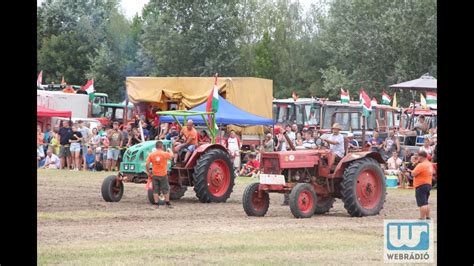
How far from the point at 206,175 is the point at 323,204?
2.73 m

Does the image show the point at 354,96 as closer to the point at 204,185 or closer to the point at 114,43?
the point at 114,43

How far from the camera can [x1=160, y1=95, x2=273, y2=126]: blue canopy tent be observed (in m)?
25.9

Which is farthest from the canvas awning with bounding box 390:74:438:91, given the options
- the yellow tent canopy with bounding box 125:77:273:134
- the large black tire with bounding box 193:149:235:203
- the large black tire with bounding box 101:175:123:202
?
the large black tire with bounding box 101:175:123:202

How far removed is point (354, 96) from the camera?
4700 cm

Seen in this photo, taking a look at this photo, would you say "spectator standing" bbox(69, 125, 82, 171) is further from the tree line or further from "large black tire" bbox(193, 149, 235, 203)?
the tree line

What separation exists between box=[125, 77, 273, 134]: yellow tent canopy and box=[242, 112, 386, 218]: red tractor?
1250cm

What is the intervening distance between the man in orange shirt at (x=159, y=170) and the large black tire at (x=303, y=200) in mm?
2785

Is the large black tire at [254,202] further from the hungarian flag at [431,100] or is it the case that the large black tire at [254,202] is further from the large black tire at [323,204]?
the hungarian flag at [431,100]

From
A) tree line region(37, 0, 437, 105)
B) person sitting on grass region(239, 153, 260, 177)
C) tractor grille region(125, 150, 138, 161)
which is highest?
tree line region(37, 0, 437, 105)

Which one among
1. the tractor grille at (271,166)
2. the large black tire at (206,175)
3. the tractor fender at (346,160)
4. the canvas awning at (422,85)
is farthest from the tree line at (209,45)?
the tractor grille at (271,166)

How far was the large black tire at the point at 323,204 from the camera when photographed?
53.1 feet

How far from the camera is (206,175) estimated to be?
59.0ft
